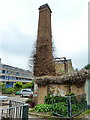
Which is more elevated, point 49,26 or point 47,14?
point 47,14

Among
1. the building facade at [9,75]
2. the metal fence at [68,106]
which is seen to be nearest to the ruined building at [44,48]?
the metal fence at [68,106]

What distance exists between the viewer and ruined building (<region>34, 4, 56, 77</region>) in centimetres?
1472

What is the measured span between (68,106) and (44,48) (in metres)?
10.2

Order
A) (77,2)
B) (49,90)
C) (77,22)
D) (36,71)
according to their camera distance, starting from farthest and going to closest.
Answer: (36,71) → (77,22) → (77,2) → (49,90)

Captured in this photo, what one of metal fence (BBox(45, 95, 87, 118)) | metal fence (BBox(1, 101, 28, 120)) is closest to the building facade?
metal fence (BBox(45, 95, 87, 118))

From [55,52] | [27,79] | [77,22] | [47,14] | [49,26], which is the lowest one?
[27,79]

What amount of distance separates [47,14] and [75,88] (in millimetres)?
11916

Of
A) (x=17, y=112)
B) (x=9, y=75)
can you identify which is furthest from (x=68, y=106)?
(x=9, y=75)

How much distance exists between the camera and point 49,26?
16.9 meters

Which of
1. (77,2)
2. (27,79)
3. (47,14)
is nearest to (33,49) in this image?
(47,14)

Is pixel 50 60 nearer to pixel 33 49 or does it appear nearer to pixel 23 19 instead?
pixel 33 49

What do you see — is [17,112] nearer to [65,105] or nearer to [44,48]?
[65,105]

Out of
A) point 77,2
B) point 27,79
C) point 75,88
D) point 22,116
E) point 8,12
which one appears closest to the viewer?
point 22,116

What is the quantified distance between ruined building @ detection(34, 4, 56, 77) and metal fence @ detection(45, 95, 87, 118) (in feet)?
23.1
